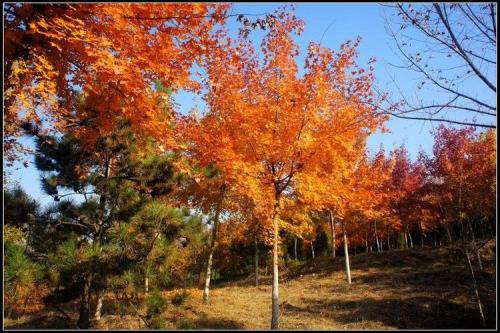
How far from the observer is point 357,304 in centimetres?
1294

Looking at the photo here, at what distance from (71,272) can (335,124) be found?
6.93 metres

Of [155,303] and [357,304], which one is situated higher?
[155,303]

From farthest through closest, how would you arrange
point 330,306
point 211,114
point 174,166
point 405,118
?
point 330,306 → point 211,114 → point 174,166 → point 405,118

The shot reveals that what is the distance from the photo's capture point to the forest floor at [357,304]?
34.2 ft

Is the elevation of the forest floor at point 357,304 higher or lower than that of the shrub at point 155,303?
lower

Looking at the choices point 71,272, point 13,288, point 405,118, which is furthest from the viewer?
point 71,272

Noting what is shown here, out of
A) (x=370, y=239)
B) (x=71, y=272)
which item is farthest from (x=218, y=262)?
(x=71, y=272)

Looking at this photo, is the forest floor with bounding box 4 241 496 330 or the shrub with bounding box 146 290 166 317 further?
the forest floor with bounding box 4 241 496 330

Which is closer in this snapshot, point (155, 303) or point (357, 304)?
point (155, 303)

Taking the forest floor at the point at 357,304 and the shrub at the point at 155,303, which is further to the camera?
the forest floor at the point at 357,304

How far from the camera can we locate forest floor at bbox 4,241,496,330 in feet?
34.2

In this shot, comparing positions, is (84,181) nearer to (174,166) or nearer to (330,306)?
(174,166)

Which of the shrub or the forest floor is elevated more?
the shrub

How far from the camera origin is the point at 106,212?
8.90 m
